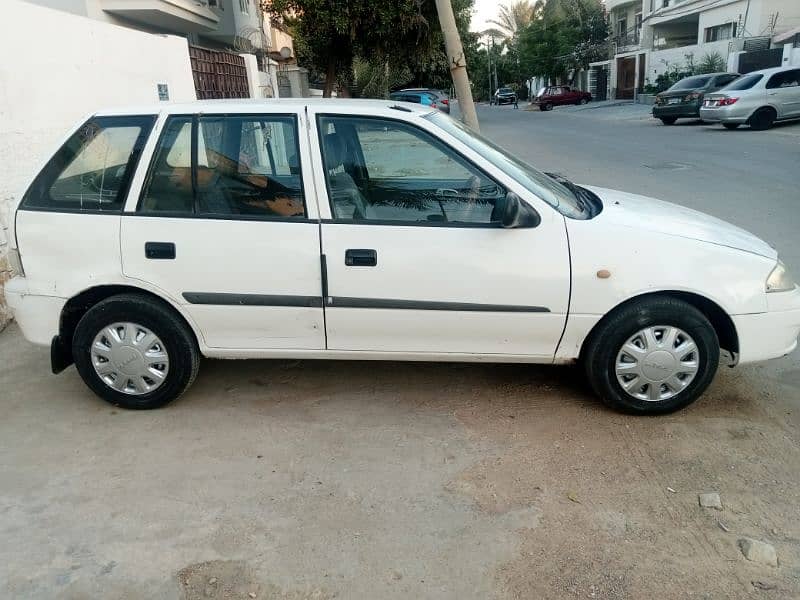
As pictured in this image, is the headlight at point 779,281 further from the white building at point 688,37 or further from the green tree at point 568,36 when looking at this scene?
the green tree at point 568,36

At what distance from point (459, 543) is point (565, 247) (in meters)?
1.62

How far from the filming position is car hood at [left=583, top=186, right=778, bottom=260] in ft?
11.9

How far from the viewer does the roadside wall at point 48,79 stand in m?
5.71

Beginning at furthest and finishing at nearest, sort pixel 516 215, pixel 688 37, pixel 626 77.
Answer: pixel 626 77 < pixel 688 37 < pixel 516 215

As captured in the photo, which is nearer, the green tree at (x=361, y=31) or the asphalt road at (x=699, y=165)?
the asphalt road at (x=699, y=165)

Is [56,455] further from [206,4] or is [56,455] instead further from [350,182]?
[206,4]

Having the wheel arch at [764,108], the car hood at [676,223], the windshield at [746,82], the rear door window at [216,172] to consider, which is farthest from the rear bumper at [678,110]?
the rear door window at [216,172]

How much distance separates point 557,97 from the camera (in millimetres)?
43250

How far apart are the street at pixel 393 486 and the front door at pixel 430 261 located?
52 cm

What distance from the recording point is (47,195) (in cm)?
383

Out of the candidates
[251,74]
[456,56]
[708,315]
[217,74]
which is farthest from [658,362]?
[251,74]

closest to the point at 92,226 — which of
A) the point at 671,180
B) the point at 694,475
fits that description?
the point at 694,475

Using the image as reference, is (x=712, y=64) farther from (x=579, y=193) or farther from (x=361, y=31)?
(x=579, y=193)

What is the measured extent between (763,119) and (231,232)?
18755 millimetres
